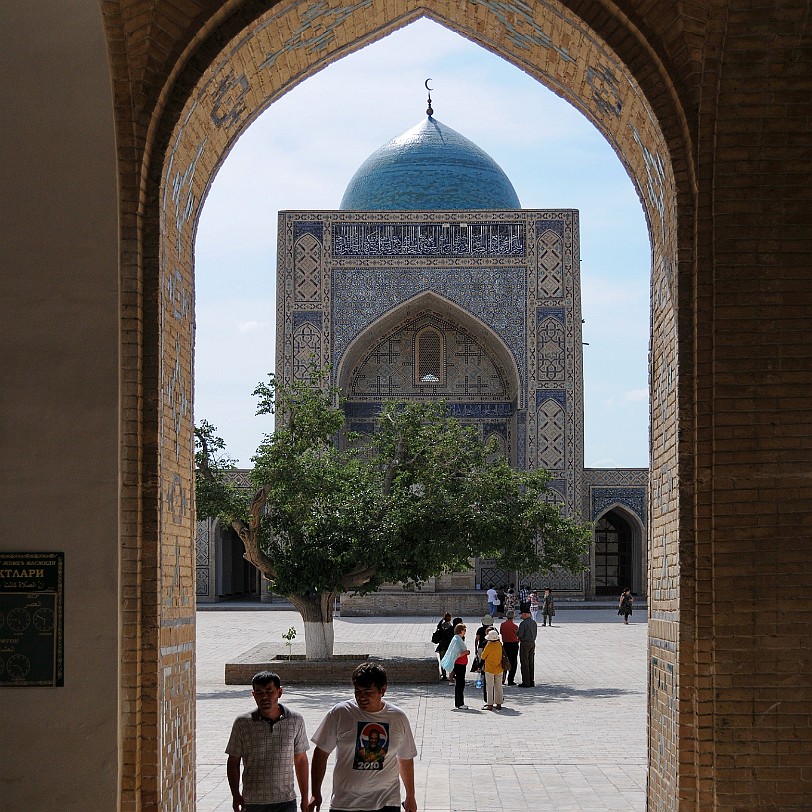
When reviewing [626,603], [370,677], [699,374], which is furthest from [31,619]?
[626,603]

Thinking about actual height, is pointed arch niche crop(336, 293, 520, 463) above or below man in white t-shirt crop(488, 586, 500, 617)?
above

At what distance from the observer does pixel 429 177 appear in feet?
84.8

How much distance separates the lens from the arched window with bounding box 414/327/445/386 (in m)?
25.2

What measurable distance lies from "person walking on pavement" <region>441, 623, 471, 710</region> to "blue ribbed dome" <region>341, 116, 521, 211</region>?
48.4 ft

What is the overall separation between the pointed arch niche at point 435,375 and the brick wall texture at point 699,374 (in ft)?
64.9

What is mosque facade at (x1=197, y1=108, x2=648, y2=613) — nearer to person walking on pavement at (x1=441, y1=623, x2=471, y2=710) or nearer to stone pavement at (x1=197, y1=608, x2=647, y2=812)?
stone pavement at (x1=197, y1=608, x2=647, y2=812)

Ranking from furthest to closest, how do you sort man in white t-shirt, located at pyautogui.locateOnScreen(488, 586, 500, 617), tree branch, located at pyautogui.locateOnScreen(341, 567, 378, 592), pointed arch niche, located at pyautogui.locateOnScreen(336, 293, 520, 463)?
pointed arch niche, located at pyautogui.locateOnScreen(336, 293, 520, 463) < man in white t-shirt, located at pyautogui.locateOnScreen(488, 586, 500, 617) < tree branch, located at pyautogui.locateOnScreen(341, 567, 378, 592)

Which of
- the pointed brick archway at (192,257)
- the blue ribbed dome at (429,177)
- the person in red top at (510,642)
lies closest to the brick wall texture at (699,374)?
the pointed brick archway at (192,257)

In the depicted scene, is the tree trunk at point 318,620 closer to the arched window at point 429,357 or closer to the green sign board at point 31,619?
the green sign board at point 31,619

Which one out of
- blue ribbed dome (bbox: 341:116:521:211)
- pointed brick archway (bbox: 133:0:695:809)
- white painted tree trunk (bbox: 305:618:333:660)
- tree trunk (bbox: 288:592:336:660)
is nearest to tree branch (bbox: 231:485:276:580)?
tree trunk (bbox: 288:592:336:660)

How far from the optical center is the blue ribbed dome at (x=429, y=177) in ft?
83.8

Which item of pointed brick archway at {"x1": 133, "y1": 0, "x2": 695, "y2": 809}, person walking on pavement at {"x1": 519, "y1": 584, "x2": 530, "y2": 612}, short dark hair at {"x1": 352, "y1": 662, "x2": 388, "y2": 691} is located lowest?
person walking on pavement at {"x1": 519, "y1": 584, "x2": 530, "y2": 612}

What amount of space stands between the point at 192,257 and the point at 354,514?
281 inches

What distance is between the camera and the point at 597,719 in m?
10.1
